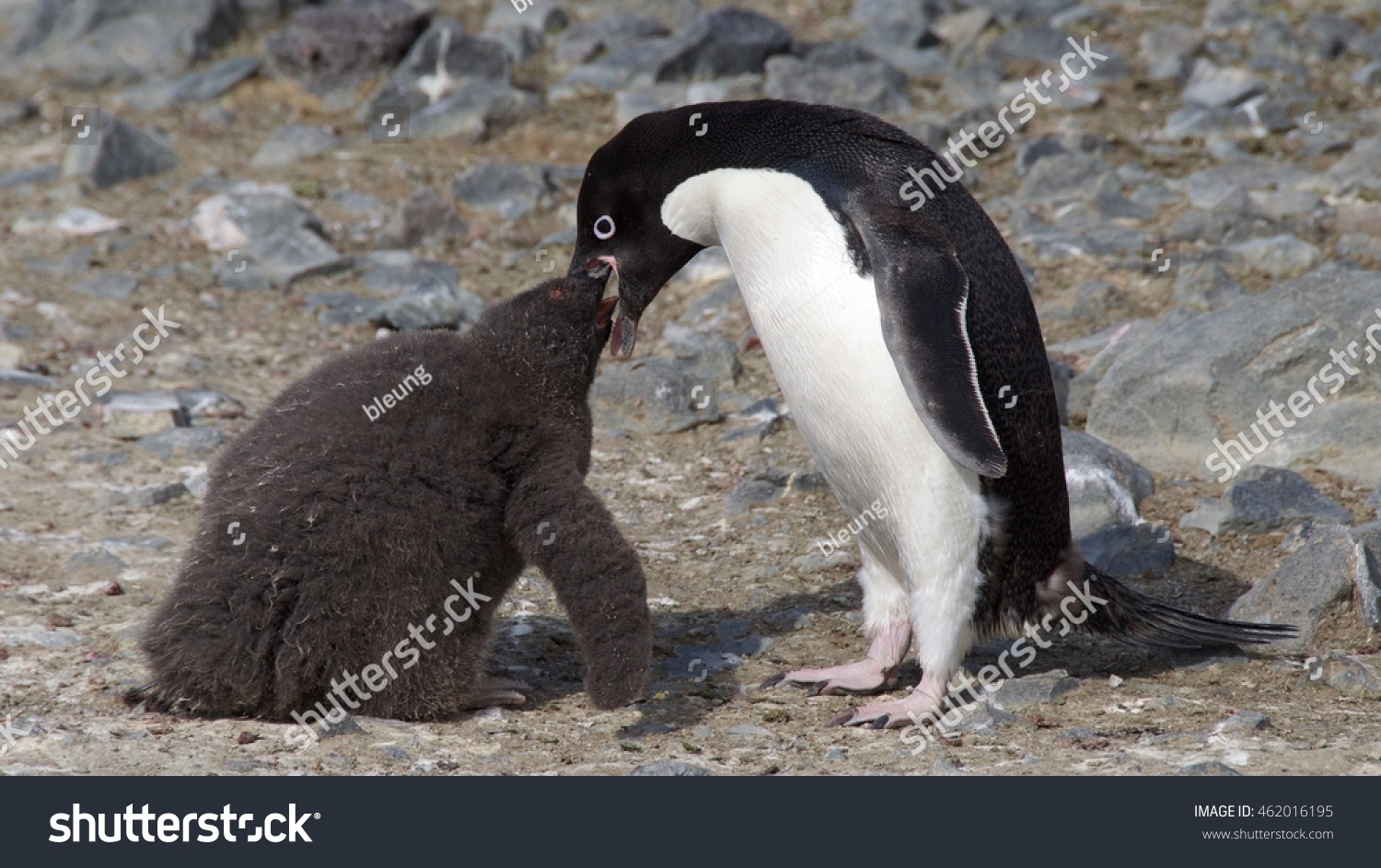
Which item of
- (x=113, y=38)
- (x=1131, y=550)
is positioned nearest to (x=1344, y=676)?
(x=1131, y=550)

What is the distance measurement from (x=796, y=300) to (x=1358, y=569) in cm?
155

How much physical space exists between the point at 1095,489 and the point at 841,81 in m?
4.50

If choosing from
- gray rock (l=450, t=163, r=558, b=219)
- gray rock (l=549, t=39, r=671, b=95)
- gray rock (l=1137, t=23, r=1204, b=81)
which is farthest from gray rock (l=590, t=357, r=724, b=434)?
gray rock (l=1137, t=23, r=1204, b=81)

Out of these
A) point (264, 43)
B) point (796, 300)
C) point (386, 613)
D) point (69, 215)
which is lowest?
point (386, 613)

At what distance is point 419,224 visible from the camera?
23.8ft

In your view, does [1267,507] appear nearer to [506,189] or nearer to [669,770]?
[669,770]

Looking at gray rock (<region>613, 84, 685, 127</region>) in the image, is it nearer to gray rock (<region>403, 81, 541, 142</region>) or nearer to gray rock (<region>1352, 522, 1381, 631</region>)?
gray rock (<region>403, 81, 541, 142</region>)

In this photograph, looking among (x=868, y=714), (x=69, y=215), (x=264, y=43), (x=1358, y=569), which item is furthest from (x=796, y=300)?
(x=264, y=43)

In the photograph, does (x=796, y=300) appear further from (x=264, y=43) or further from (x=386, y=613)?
(x=264, y=43)

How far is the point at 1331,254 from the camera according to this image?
241 inches

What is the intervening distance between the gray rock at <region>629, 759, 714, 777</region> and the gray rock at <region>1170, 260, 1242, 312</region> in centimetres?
365

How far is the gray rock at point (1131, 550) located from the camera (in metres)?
4.28

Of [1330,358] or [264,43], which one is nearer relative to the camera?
[1330,358]

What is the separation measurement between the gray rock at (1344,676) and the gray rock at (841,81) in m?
5.22
